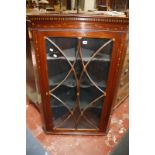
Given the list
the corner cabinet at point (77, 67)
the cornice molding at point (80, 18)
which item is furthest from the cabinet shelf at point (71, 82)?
the cornice molding at point (80, 18)

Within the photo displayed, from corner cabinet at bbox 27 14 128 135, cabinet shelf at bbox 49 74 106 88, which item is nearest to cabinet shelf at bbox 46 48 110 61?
corner cabinet at bbox 27 14 128 135

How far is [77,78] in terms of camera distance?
1121 mm

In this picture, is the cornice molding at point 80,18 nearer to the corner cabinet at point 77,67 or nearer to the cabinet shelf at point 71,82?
the corner cabinet at point 77,67

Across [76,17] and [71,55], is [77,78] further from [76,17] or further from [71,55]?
[76,17]

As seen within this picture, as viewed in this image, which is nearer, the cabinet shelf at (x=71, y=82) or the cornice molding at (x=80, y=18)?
the cornice molding at (x=80, y=18)

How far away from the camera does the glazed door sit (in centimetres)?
101

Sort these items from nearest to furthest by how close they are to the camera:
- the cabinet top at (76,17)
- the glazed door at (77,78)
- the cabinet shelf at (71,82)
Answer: the cabinet top at (76,17) → the glazed door at (77,78) → the cabinet shelf at (71,82)

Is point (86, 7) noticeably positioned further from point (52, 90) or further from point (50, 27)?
point (52, 90)

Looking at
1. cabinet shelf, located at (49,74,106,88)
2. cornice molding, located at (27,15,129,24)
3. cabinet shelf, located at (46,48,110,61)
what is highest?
cornice molding, located at (27,15,129,24)

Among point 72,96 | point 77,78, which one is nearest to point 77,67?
point 77,78

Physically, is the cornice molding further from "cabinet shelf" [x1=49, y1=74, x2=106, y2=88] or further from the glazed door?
"cabinet shelf" [x1=49, y1=74, x2=106, y2=88]

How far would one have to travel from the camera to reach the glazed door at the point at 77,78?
1015mm

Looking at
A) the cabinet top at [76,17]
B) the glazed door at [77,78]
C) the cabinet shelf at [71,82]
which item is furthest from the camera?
the cabinet shelf at [71,82]
